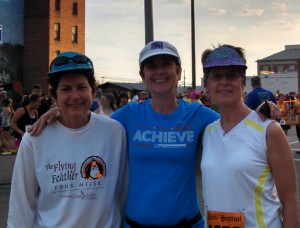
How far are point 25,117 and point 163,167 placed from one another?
278 inches

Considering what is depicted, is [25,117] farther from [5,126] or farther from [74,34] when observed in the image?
[74,34]

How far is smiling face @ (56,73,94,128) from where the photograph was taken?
2.64 m

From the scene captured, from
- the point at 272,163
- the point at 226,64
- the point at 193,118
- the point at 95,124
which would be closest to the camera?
the point at 272,163

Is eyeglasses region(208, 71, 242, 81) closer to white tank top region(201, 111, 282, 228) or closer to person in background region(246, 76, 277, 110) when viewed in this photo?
white tank top region(201, 111, 282, 228)

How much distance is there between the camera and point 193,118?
9.66 ft

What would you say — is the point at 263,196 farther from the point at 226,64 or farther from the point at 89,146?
the point at 89,146

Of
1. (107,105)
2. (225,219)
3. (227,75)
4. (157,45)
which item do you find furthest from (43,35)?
(225,219)

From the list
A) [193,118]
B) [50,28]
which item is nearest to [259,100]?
[193,118]

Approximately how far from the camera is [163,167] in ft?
9.10

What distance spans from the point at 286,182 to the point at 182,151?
708 millimetres

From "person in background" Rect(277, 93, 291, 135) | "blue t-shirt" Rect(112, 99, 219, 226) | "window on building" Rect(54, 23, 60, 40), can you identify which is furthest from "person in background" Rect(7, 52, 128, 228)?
"window on building" Rect(54, 23, 60, 40)

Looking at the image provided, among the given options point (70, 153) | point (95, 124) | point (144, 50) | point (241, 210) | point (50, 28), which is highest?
point (50, 28)

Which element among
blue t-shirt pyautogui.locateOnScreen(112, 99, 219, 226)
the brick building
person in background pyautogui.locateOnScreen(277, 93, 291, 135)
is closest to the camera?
blue t-shirt pyautogui.locateOnScreen(112, 99, 219, 226)

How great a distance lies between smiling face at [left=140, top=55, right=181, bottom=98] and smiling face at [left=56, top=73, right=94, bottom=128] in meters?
0.49
